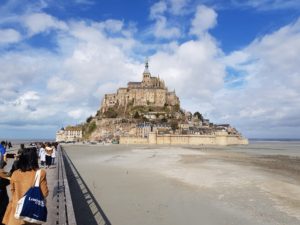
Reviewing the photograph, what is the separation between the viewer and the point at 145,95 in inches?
5212

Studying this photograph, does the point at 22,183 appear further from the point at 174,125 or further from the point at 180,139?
the point at 174,125

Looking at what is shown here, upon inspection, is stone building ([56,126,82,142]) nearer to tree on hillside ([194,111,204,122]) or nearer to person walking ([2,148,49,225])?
tree on hillside ([194,111,204,122])

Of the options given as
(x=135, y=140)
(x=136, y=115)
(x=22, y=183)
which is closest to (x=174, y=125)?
(x=135, y=140)

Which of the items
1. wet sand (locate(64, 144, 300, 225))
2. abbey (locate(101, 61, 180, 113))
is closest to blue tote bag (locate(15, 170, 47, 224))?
wet sand (locate(64, 144, 300, 225))

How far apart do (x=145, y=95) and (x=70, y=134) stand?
117ft

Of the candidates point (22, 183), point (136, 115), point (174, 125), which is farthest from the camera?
point (136, 115)

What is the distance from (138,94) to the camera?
437 ft

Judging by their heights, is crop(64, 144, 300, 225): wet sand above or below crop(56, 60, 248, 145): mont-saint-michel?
below

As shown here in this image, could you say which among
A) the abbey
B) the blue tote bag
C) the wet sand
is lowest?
the wet sand

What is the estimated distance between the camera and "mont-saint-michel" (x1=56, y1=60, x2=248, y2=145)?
106375 millimetres

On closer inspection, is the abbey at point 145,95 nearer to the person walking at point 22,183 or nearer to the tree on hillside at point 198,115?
the tree on hillside at point 198,115

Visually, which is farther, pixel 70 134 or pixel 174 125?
pixel 70 134

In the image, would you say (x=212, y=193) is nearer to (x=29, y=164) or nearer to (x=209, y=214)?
(x=209, y=214)

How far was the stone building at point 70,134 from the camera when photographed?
5517 inches
